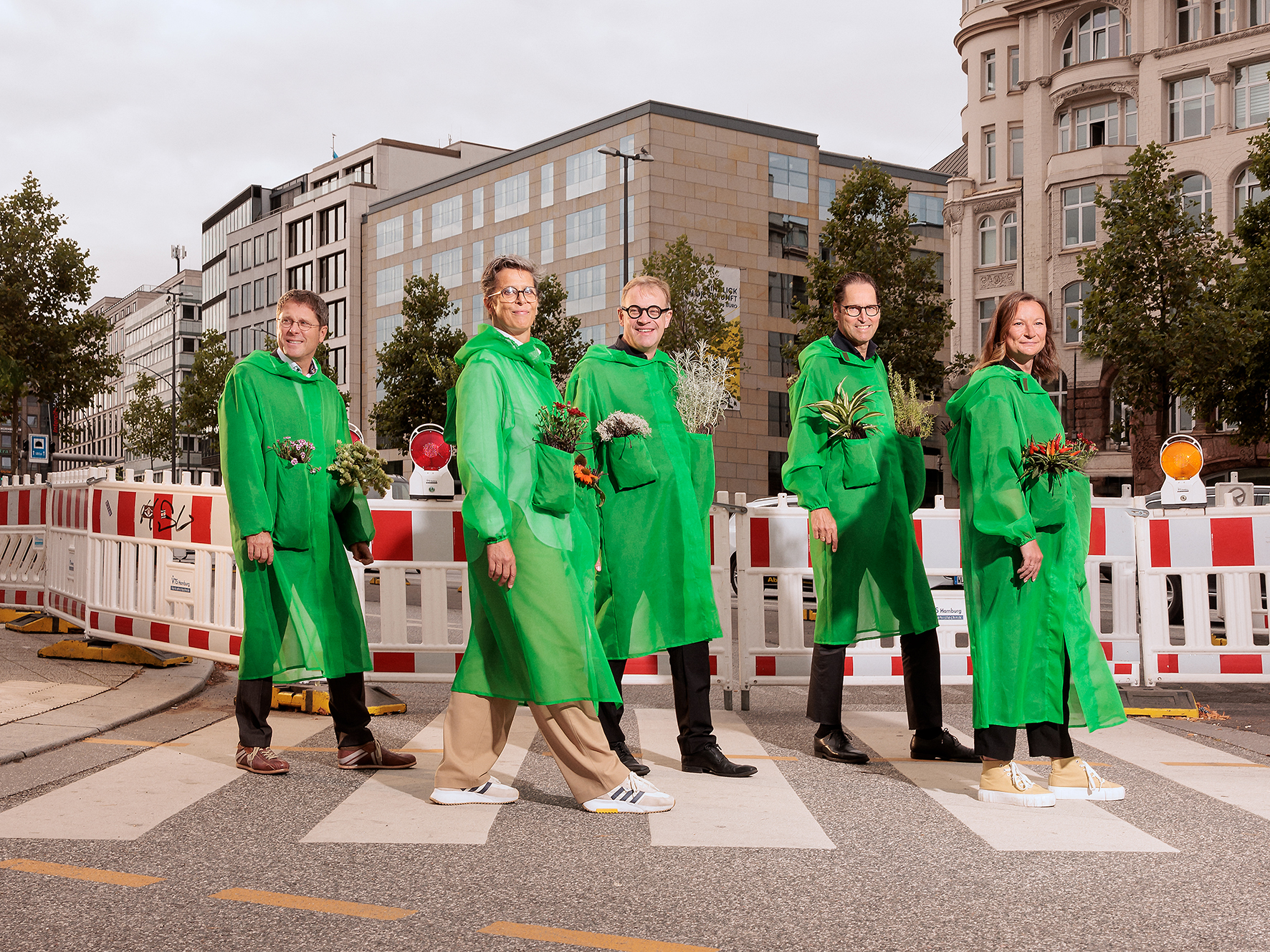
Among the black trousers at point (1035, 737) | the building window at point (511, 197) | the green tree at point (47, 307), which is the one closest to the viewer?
the black trousers at point (1035, 737)

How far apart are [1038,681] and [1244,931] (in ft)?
5.52

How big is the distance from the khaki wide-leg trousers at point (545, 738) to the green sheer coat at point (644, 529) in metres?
0.76

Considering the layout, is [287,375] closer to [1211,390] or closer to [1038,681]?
[1038,681]

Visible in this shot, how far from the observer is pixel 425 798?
5.17 metres

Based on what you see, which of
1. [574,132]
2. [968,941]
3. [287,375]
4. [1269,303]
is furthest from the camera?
[574,132]

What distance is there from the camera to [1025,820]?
4.86 metres

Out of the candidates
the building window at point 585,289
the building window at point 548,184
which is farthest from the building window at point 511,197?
the building window at point 585,289

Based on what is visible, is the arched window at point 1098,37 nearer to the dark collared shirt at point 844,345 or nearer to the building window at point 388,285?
the building window at point 388,285

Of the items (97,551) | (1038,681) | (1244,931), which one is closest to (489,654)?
(1038,681)

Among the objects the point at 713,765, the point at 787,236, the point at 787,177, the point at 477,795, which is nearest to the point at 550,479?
the point at 477,795

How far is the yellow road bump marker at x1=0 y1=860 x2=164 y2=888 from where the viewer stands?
12.8 ft

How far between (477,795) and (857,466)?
7.45 feet

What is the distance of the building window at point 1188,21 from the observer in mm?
45719

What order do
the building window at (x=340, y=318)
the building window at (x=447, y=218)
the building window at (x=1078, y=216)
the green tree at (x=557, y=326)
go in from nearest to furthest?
the green tree at (x=557, y=326) → the building window at (x=1078, y=216) → the building window at (x=447, y=218) → the building window at (x=340, y=318)
